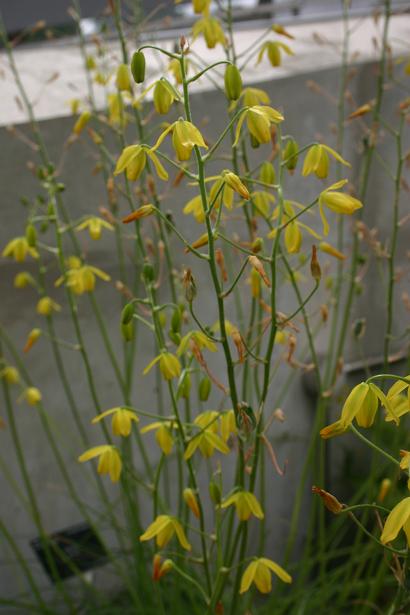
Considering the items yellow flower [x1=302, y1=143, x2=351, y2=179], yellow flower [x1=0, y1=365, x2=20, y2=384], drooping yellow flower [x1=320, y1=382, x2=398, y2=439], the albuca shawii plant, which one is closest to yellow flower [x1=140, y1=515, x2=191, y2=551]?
the albuca shawii plant

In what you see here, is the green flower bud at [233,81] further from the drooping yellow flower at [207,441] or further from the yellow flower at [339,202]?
the drooping yellow flower at [207,441]

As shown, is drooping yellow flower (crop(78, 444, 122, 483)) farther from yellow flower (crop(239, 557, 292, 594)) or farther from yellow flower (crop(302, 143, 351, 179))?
yellow flower (crop(302, 143, 351, 179))

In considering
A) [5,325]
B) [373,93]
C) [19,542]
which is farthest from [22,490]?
[373,93]

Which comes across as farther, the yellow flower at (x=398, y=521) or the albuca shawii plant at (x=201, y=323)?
the albuca shawii plant at (x=201, y=323)

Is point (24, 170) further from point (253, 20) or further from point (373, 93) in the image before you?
point (253, 20)

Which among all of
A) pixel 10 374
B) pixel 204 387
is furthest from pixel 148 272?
pixel 10 374

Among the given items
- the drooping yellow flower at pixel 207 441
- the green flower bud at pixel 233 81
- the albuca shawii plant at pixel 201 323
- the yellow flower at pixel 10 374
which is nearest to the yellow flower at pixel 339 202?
the albuca shawii plant at pixel 201 323

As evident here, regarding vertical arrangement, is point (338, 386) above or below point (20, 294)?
below
